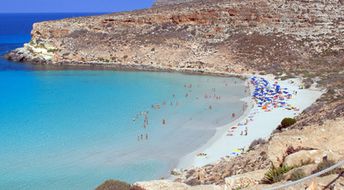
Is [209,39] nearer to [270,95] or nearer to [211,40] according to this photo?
[211,40]

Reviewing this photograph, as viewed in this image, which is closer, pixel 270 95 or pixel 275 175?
pixel 275 175

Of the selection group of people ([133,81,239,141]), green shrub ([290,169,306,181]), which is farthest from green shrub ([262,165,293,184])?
group of people ([133,81,239,141])

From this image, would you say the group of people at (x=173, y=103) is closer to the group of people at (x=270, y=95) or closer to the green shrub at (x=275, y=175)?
the group of people at (x=270, y=95)

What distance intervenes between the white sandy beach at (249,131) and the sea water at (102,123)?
78cm

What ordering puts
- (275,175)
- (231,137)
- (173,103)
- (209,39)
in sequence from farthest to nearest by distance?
1. (209,39)
2. (173,103)
3. (231,137)
4. (275,175)

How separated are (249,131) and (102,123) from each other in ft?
34.9

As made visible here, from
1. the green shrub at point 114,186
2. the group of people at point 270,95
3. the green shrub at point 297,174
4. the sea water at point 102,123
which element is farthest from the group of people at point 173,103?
the green shrub at point 297,174

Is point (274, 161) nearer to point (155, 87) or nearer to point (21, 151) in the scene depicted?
point (21, 151)

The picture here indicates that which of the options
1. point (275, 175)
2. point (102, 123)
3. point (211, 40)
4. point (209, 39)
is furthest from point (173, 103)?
point (275, 175)

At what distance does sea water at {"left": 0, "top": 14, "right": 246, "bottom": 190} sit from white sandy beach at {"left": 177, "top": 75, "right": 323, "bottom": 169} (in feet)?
2.56

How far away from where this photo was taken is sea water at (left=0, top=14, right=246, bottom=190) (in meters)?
23.1

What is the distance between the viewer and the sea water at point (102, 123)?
2309cm

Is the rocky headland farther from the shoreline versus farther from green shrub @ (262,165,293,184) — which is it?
green shrub @ (262,165,293,184)

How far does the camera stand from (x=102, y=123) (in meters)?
33.0
